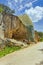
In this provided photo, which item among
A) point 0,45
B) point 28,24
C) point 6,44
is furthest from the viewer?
point 28,24

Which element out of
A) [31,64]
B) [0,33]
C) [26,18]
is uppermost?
[26,18]

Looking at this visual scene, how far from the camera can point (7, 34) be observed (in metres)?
30.3

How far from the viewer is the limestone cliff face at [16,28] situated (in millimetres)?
29792

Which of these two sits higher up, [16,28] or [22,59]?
[16,28]

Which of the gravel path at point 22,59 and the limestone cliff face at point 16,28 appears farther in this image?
the limestone cliff face at point 16,28

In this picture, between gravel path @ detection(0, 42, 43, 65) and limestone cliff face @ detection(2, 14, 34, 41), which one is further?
limestone cliff face @ detection(2, 14, 34, 41)

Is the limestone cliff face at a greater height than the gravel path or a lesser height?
greater

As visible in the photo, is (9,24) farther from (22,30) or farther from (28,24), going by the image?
(28,24)

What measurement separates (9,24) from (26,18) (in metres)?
9.71

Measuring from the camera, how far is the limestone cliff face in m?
29.8

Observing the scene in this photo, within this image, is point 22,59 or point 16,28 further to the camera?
point 16,28

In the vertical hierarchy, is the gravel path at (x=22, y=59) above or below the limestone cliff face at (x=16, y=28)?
below

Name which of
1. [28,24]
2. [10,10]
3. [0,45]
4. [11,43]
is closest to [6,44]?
[11,43]

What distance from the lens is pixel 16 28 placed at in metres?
33.3
